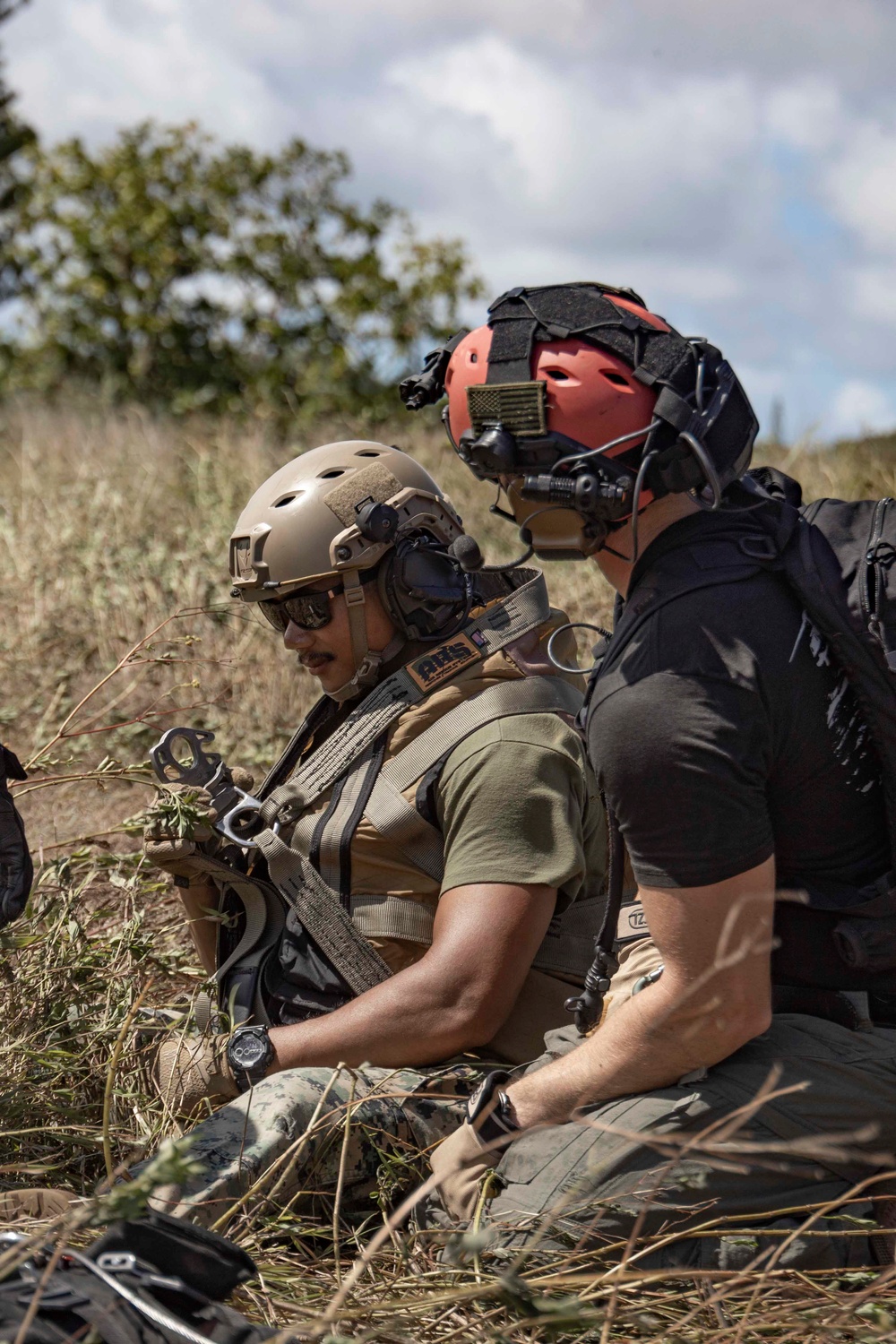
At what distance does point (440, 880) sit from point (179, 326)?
537 inches

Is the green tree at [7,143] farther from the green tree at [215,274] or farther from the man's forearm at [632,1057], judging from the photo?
the man's forearm at [632,1057]

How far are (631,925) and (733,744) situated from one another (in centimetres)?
75

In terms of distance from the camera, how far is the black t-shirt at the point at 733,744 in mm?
2250

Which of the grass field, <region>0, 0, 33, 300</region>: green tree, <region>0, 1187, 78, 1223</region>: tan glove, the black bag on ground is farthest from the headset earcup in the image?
<region>0, 0, 33, 300</region>: green tree

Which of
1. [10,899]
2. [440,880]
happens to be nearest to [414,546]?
[440,880]

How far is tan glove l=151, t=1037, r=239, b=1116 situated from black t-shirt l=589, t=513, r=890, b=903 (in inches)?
59.4

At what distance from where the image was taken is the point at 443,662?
11.5ft

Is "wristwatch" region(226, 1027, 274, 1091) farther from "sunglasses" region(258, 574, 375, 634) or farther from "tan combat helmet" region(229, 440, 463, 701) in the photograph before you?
"sunglasses" region(258, 574, 375, 634)

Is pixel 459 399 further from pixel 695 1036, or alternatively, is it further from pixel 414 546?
pixel 695 1036

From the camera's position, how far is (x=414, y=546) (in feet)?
11.8

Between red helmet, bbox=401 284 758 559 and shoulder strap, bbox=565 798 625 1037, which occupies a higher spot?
red helmet, bbox=401 284 758 559

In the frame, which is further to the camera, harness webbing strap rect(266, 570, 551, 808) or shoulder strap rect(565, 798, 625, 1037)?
harness webbing strap rect(266, 570, 551, 808)

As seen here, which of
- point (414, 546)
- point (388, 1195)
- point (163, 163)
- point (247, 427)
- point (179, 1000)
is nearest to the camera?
point (388, 1195)

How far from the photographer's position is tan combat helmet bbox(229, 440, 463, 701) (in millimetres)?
3582
